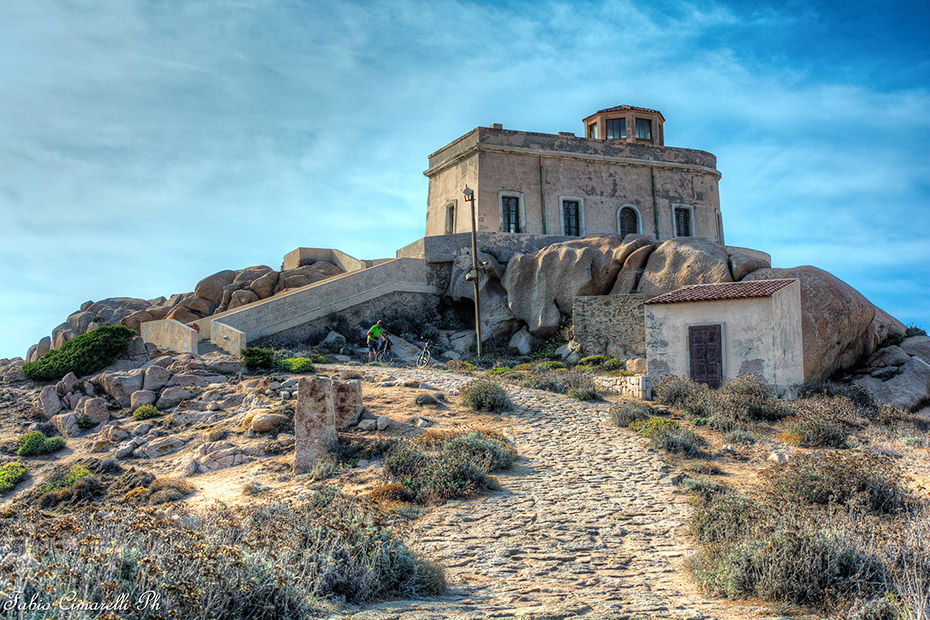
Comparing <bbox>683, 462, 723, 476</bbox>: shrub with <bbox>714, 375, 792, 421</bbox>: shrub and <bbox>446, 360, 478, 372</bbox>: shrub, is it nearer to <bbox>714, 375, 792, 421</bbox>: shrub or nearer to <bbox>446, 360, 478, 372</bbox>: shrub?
<bbox>714, 375, 792, 421</bbox>: shrub

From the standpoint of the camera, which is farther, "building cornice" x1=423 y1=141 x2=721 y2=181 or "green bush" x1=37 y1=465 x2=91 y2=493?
"building cornice" x1=423 y1=141 x2=721 y2=181

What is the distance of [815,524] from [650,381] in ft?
38.7

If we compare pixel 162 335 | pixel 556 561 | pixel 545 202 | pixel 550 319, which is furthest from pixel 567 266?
pixel 556 561

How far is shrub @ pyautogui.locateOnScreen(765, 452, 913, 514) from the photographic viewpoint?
32.4 ft

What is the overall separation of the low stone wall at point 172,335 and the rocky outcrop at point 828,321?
1997 centimetres

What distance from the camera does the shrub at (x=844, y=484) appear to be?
987 cm

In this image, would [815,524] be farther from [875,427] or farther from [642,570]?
[875,427]

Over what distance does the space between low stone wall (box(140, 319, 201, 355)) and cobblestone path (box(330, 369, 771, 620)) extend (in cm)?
1410

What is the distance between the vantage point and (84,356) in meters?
21.9

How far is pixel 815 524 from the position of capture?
7363 mm

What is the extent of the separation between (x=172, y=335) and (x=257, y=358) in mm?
6621

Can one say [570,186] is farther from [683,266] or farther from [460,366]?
[460,366]

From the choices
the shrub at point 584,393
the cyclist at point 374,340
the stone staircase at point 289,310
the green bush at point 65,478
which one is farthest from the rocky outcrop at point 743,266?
the green bush at point 65,478

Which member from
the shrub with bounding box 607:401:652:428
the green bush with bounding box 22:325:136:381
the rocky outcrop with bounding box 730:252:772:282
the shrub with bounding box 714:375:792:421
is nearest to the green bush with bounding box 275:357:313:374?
the green bush with bounding box 22:325:136:381
